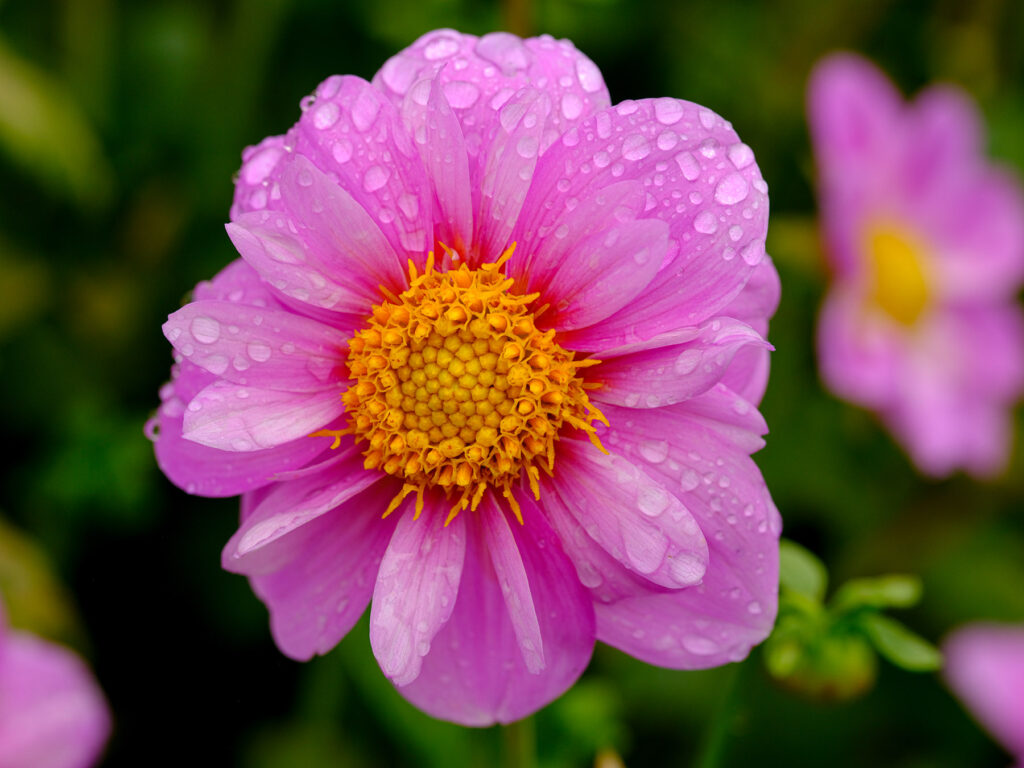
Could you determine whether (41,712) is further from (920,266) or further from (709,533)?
(920,266)

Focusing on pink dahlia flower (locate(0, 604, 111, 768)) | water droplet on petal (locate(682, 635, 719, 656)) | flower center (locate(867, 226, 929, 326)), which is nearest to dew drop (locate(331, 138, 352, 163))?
water droplet on petal (locate(682, 635, 719, 656))

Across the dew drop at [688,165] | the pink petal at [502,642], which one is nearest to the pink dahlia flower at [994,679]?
the pink petal at [502,642]

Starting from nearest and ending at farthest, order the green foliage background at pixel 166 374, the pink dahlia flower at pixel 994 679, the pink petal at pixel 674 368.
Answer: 1. the pink petal at pixel 674 368
2. the pink dahlia flower at pixel 994 679
3. the green foliage background at pixel 166 374

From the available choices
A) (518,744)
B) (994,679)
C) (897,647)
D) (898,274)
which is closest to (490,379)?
(518,744)

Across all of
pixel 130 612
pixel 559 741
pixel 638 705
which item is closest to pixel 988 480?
pixel 638 705

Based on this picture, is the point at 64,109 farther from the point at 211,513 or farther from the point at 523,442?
the point at 523,442

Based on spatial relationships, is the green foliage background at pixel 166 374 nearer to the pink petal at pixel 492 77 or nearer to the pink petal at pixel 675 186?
the pink petal at pixel 492 77
